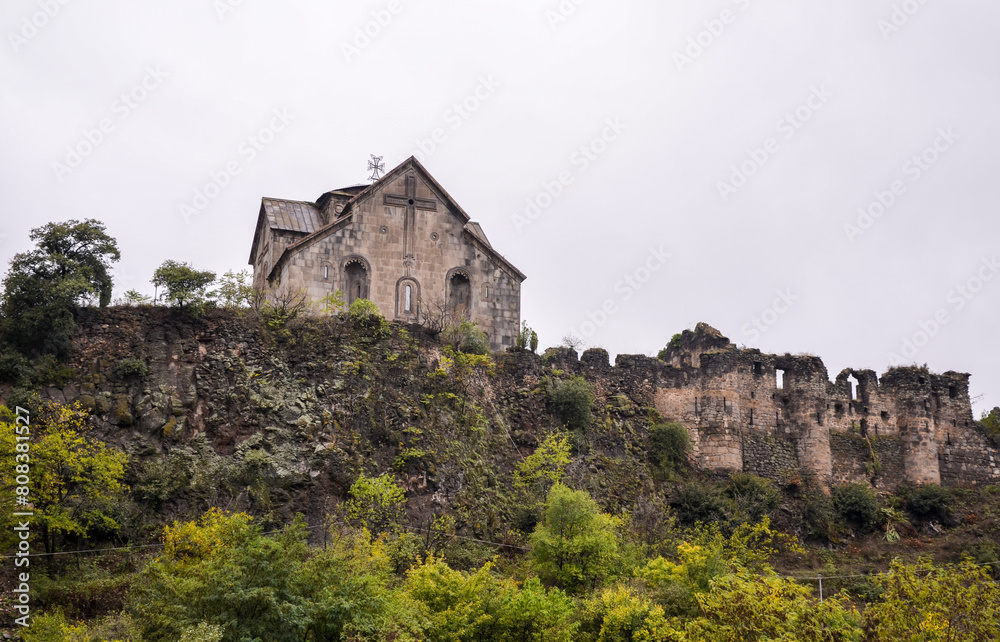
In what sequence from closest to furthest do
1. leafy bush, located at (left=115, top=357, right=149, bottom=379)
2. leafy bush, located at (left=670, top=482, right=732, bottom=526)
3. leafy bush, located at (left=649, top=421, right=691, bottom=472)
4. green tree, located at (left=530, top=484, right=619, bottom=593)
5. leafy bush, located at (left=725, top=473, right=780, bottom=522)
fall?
1. green tree, located at (left=530, top=484, right=619, bottom=593)
2. leafy bush, located at (left=115, top=357, right=149, bottom=379)
3. leafy bush, located at (left=670, top=482, right=732, bottom=526)
4. leafy bush, located at (left=725, top=473, right=780, bottom=522)
5. leafy bush, located at (left=649, top=421, right=691, bottom=472)

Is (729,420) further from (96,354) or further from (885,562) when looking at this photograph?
(96,354)

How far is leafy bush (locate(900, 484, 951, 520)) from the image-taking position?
43.1 m

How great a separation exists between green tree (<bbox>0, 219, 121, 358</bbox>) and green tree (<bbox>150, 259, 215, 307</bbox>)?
1.54 m

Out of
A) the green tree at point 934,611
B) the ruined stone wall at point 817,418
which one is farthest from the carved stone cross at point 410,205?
the green tree at point 934,611

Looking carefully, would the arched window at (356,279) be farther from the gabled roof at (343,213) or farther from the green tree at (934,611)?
the green tree at (934,611)

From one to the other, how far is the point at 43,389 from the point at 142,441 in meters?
3.28

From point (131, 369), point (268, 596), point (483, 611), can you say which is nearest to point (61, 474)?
point (131, 369)

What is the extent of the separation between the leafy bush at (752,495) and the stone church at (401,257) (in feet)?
32.7

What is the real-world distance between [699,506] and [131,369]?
1993cm

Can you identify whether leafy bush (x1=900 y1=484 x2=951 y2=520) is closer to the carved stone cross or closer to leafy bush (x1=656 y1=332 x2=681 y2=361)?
leafy bush (x1=656 y1=332 x2=681 y2=361)

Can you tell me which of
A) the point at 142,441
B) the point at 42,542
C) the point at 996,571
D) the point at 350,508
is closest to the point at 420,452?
the point at 350,508

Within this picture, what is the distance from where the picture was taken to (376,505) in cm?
3331

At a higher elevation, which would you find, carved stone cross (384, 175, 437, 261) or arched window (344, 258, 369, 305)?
carved stone cross (384, 175, 437, 261)

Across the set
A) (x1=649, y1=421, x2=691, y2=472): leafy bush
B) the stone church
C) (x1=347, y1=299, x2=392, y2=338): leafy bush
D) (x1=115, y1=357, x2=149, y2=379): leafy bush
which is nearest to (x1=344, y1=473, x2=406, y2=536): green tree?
(x1=347, y1=299, x2=392, y2=338): leafy bush
